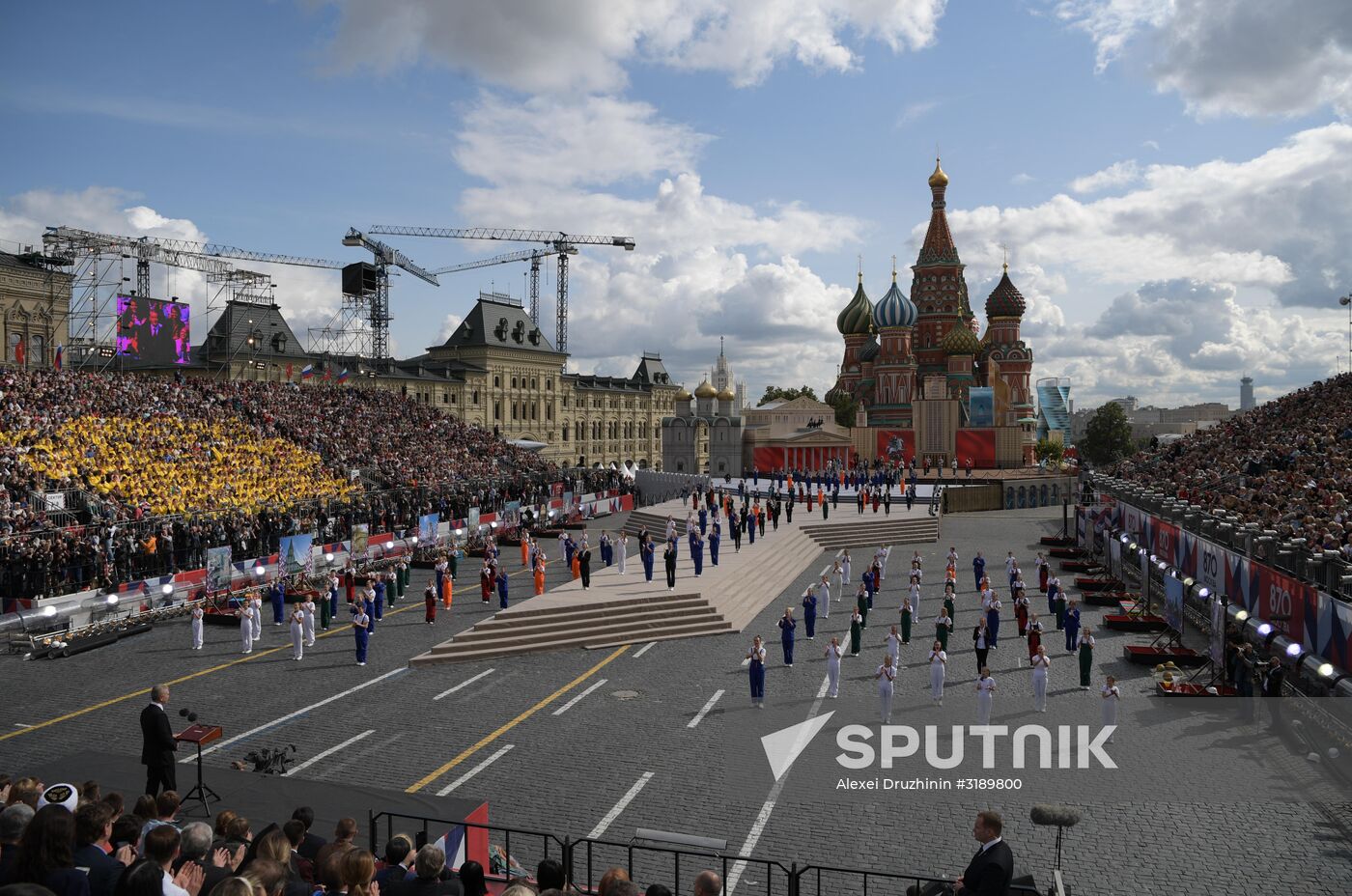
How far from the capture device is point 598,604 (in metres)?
21.9

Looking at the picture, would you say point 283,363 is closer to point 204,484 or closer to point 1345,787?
point 204,484

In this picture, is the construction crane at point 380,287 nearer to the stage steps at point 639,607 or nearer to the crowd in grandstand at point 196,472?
the crowd in grandstand at point 196,472

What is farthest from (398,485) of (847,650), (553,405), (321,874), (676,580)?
(553,405)

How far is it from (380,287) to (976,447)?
52.8 metres

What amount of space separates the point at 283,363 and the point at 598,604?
46609 millimetres

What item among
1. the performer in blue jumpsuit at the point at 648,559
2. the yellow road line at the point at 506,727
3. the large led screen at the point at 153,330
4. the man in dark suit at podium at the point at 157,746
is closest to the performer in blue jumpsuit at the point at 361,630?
the yellow road line at the point at 506,727

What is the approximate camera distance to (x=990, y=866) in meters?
6.43

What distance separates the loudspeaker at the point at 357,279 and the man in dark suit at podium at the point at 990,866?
67.0 m

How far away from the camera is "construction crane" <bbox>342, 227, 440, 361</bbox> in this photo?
76.7m

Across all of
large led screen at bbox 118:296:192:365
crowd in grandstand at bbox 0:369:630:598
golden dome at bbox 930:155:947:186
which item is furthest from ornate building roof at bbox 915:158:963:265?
large led screen at bbox 118:296:192:365

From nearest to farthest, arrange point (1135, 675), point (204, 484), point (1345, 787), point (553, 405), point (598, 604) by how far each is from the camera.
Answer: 1. point (1345, 787)
2. point (1135, 675)
3. point (598, 604)
4. point (204, 484)
5. point (553, 405)

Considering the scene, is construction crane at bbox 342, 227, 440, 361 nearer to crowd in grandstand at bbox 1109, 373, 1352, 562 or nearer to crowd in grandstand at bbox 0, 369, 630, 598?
crowd in grandstand at bbox 0, 369, 630, 598

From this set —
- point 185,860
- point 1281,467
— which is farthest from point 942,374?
point 185,860

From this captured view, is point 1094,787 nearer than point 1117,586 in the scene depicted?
Yes
